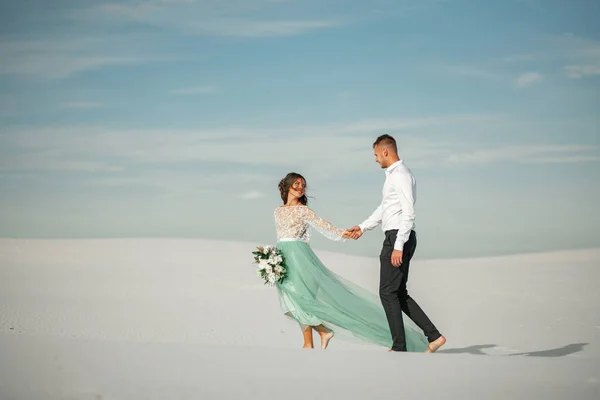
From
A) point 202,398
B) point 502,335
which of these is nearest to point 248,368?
point 202,398

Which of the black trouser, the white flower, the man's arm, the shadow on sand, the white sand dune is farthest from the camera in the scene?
the shadow on sand

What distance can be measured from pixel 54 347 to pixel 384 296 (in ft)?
9.89

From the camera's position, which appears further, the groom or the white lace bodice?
the white lace bodice

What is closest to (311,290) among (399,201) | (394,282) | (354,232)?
(354,232)

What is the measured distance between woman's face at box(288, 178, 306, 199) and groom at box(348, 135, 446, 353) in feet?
3.82

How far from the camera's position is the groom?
770 cm

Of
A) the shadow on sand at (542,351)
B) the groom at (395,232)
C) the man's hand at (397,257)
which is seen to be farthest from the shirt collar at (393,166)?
the shadow on sand at (542,351)

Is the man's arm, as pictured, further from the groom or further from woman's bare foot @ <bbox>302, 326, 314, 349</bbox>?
woman's bare foot @ <bbox>302, 326, 314, 349</bbox>

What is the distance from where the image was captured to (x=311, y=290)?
29.3 ft

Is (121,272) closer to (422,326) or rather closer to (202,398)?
(422,326)

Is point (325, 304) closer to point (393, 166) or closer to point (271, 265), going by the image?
point (271, 265)

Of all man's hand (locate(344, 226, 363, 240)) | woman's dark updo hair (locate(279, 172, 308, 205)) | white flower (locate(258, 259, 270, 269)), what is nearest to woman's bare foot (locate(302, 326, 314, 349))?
white flower (locate(258, 259, 270, 269))

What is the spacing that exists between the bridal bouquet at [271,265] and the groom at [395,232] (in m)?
1.34

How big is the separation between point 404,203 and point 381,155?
532mm
